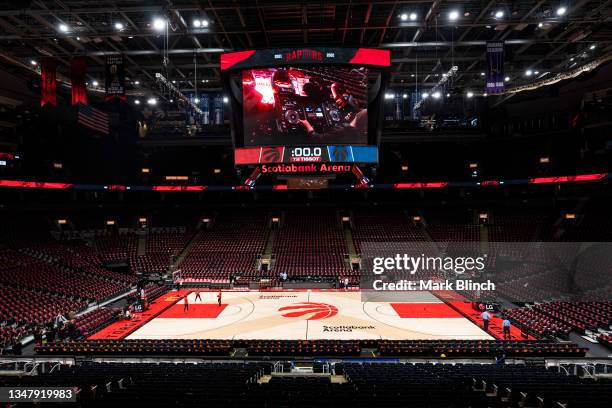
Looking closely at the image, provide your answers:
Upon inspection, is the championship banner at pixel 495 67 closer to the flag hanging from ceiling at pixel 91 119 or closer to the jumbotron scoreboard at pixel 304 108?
the jumbotron scoreboard at pixel 304 108

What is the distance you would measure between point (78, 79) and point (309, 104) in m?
11.3

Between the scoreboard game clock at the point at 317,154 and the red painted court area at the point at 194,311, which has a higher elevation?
the scoreboard game clock at the point at 317,154

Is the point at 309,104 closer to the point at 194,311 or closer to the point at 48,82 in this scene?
the point at 48,82

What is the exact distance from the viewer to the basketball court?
1762 cm

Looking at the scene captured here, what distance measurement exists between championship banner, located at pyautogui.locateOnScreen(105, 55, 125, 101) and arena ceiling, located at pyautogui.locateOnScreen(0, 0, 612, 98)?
1.54 metres

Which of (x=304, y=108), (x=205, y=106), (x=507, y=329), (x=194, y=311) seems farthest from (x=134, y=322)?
(x=205, y=106)

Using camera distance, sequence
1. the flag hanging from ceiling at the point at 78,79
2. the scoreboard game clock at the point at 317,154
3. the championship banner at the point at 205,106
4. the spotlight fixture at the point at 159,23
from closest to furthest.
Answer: the scoreboard game clock at the point at 317,154 → the spotlight fixture at the point at 159,23 → the flag hanging from ceiling at the point at 78,79 → the championship banner at the point at 205,106

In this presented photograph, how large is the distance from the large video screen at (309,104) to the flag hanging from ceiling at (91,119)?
31.7 feet

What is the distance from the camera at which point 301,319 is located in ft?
66.6

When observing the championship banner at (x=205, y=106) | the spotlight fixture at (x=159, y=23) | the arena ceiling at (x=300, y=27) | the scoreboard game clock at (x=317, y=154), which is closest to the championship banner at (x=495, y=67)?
the arena ceiling at (x=300, y=27)

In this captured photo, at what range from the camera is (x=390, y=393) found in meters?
8.30

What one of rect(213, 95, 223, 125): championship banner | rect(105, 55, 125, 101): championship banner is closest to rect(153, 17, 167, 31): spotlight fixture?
rect(105, 55, 125, 101): championship banner

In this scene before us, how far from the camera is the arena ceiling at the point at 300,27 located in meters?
17.0

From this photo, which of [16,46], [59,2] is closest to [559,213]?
[59,2]
